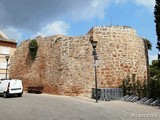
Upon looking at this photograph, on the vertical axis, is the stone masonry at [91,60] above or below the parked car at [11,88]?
above

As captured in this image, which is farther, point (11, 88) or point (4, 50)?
point (4, 50)

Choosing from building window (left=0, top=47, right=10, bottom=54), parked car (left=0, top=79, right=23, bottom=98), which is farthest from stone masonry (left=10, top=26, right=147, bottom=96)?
building window (left=0, top=47, right=10, bottom=54)

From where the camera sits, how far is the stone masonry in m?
22.1

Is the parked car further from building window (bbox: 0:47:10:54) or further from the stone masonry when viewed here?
building window (bbox: 0:47:10:54)

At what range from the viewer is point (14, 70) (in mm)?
29875

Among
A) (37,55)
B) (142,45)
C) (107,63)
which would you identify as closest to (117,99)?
(107,63)

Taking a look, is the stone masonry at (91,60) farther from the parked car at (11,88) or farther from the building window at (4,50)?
the building window at (4,50)

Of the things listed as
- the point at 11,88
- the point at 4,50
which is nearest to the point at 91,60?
the point at 11,88

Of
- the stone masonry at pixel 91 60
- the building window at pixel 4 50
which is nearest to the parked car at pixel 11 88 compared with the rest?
the stone masonry at pixel 91 60

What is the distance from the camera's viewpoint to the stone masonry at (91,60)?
72.4ft

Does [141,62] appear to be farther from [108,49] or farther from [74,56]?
[74,56]

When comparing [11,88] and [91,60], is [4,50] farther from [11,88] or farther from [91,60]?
[91,60]

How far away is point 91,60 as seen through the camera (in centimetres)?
2245

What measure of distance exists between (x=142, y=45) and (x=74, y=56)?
21.8 ft
